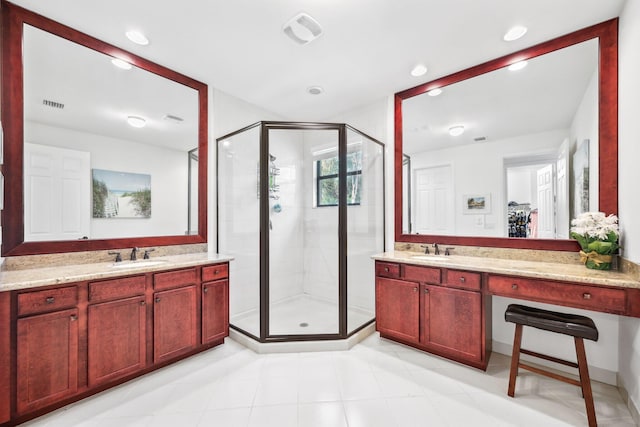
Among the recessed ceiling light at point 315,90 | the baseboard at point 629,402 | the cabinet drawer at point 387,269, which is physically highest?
the recessed ceiling light at point 315,90

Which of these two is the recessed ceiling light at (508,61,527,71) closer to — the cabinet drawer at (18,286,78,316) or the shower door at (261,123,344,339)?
the shower door at (261,123,344,339)

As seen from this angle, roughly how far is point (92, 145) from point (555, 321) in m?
3.69

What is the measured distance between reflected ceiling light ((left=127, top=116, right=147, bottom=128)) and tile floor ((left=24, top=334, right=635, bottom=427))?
7.10 ft

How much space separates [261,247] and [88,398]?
1.59 m

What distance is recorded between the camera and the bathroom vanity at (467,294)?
5.31ft

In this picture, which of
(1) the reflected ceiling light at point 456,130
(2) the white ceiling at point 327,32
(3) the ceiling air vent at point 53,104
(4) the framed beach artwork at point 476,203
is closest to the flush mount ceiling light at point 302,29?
(2) the white ceiling at point 327,32

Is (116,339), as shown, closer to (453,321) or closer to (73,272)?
(73,272)

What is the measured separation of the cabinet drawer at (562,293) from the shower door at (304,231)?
4.63ft

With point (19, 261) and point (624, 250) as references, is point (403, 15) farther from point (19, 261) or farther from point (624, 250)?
point (19, 261)

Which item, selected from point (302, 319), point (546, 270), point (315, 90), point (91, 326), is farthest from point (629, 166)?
point (91, 326)

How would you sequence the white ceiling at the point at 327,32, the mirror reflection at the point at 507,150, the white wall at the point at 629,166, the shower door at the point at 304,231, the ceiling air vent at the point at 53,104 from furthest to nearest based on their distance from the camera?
the shower door at the point at 304,231, the mirror reflection at the point at 507,150, the ceiling air vent at the point at 53,104, the white ceiling at the point at 327,32, the white wall at the point at 629,166

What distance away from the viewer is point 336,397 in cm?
184

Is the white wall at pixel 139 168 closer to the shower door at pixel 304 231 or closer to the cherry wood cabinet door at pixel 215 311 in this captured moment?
the cherry wood cabinet door at pixel 215 311

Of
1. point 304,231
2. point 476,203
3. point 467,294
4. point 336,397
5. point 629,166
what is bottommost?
point 336,397
